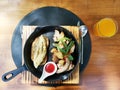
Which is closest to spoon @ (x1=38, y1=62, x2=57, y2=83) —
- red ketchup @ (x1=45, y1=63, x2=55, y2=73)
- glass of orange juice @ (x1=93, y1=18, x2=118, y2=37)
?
red ketchup @ (x1=45, y1=63, x2=55, y2=73)

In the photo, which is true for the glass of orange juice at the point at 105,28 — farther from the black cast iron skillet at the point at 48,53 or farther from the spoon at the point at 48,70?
the spoon at the point at 48,70

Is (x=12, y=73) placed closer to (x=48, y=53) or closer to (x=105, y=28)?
(x=48, y=53)

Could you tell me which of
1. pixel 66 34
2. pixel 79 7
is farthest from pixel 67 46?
pixel 79 7

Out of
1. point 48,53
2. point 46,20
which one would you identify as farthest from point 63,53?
point 46,20

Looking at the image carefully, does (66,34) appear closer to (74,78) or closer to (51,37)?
(51,37)

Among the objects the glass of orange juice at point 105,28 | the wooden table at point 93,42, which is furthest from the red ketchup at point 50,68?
the glass of orange juice at point 105,28
